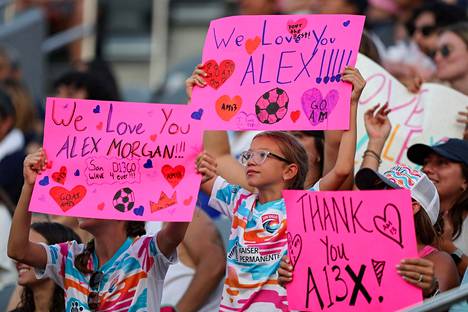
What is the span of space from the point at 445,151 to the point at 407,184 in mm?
652

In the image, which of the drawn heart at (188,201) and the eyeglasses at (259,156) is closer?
the drawn heart at (188,201)

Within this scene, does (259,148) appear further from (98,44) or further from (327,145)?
(98,44)

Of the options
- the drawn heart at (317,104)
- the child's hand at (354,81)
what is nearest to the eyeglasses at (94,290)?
the drawn heart at (317,104)

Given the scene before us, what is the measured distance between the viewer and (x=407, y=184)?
5125 millimetres

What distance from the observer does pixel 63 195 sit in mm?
5273

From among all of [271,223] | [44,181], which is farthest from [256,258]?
[44,181]

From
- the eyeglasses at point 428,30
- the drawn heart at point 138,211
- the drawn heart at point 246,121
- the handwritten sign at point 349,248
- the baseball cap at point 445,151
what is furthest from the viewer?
the eyeglasses at point 428,30

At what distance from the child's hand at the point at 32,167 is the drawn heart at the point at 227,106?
803 millimetres

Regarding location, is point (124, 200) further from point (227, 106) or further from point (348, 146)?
point (348, 146)

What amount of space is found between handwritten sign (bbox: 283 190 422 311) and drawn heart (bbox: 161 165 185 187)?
0.47 metres

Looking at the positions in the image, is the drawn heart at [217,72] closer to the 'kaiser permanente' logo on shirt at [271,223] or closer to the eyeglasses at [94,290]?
the 'kaiser permanente' logo on shirt at [271,223]

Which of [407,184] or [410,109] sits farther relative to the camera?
[410,109]

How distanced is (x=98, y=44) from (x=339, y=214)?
8266 mm

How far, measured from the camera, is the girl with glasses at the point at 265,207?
17.1 ft
